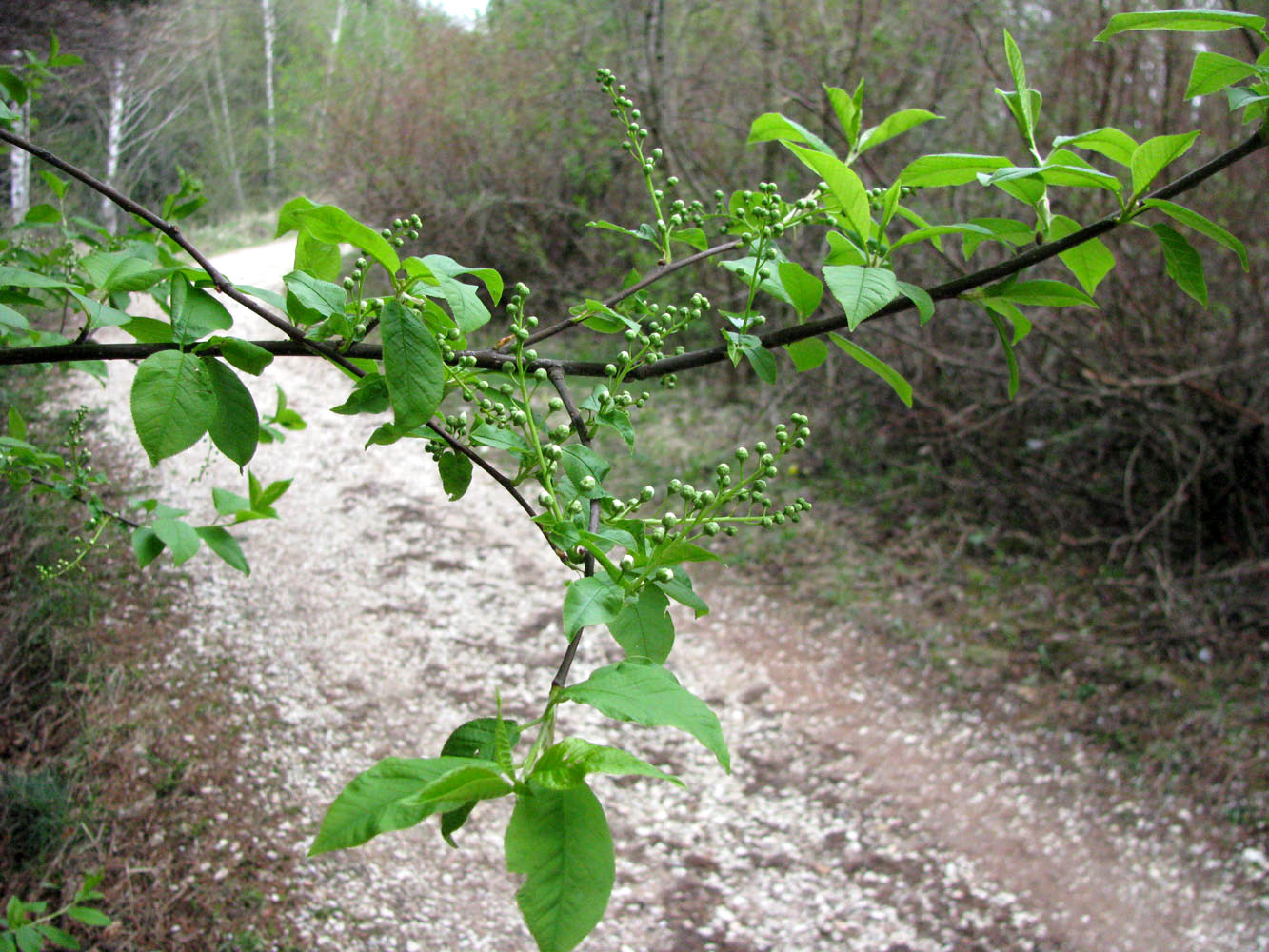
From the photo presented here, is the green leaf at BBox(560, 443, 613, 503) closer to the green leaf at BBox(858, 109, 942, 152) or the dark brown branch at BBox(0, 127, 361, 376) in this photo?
the dark brown branch at BBox(0, 127, 361, 376)

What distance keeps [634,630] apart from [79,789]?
312 centimetres

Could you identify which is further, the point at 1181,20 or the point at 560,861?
the point at 1181,20

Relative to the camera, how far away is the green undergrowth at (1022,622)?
3.75 metres

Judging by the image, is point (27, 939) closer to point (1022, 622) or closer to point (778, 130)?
point (778, 130)

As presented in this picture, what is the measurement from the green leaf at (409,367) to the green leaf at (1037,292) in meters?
0.59

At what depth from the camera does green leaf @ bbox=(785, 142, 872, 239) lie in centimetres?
84

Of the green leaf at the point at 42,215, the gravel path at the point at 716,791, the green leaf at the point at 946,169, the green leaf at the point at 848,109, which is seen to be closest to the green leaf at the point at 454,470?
the green leaf at the point at 946,169

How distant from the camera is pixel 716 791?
3762 millimetres

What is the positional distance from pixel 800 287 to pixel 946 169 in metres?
0.23

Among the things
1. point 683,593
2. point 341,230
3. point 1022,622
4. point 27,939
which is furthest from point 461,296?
point 1022,622

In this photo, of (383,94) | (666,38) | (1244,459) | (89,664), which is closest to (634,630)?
(89,664)

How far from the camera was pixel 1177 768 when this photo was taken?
368 cm

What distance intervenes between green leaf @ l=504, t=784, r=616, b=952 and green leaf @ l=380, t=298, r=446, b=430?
0.32 meters

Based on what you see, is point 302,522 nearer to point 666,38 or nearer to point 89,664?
point 89,664
